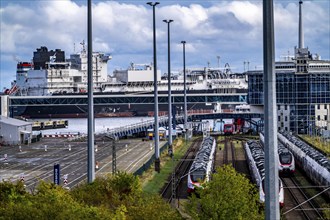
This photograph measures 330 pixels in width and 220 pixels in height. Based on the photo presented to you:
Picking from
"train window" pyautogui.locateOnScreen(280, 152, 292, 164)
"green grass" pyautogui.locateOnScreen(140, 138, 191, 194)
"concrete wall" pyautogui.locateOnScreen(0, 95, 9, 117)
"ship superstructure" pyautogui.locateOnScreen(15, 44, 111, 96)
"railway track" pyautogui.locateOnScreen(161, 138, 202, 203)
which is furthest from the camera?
"ship superstructure" pyautogui.locateOnScreen(15, 44, 111, 96)

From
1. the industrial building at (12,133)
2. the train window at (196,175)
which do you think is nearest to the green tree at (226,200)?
the train window at (196,175)

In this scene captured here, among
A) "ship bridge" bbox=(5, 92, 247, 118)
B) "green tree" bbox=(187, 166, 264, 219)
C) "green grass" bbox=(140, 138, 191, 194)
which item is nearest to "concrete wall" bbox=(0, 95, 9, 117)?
"ship bridge" bbox=(5, 92, 247, 118)

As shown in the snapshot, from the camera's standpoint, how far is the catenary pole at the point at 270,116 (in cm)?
1195

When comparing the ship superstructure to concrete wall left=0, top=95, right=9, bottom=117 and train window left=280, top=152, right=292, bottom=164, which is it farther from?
train window left=280, top=152, right=292, bottom=164

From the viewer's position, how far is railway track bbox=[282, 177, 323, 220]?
30703 mm

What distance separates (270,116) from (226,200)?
27.0 ft

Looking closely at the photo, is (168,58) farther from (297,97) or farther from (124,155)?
(297,97)

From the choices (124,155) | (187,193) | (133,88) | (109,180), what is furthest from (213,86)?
(109,180)

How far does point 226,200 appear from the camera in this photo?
1994 centimetres

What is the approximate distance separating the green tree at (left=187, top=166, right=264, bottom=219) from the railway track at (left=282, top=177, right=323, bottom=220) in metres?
5.88

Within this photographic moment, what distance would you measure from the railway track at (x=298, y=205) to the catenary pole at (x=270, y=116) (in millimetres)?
14669

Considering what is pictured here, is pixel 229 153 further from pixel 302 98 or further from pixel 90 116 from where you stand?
pixel 90 116

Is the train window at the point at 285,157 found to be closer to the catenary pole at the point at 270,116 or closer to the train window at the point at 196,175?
the train window at the point at 196,175

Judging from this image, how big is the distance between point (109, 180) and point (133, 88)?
145 meters
